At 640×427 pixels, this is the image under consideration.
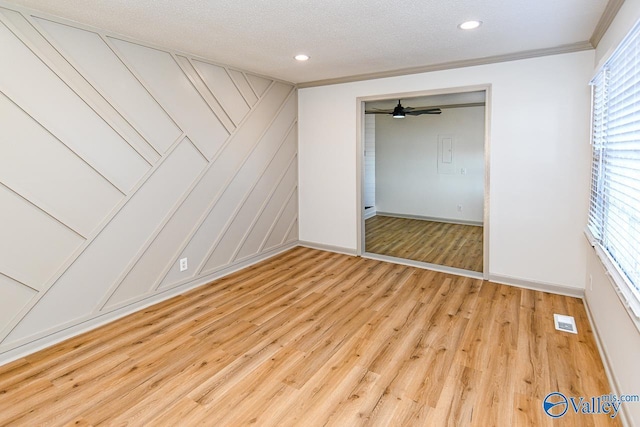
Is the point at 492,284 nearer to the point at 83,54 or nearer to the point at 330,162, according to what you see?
the point at 330,162

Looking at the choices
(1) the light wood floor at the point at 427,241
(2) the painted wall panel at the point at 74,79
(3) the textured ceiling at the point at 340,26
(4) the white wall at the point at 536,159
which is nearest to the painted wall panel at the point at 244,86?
(3) the textured ceiling at the point at 340,26

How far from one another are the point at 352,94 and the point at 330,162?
969 mm

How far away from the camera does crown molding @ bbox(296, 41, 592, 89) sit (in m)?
3.36

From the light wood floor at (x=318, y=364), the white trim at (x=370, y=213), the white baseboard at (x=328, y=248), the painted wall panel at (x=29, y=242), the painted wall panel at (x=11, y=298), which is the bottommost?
the light wood floor at (x=318, y=364)

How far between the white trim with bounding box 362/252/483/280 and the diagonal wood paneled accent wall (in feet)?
5.99

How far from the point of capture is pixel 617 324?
84.9 inches

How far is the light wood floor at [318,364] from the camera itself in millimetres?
1989

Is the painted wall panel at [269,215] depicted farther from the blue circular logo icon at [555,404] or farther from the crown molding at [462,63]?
the blue circular logo icon at [555,404]

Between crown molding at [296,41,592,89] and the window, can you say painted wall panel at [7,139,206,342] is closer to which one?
crown molding at [296,41,592,89]

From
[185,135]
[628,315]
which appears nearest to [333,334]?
[628,315]

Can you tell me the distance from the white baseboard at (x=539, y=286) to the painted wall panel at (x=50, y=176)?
3925 millimetres

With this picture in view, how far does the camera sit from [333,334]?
2871mm

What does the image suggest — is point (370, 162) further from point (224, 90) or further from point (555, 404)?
point (555, 404)

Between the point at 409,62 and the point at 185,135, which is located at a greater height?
the point at 409,62
